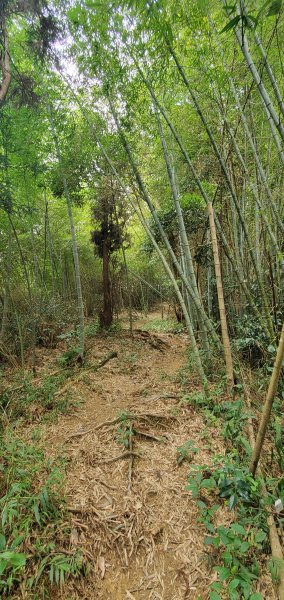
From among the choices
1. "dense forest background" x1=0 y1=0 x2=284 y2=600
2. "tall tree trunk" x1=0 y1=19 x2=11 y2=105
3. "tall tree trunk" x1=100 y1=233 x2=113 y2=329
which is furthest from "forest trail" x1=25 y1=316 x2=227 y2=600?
A: "tall tree trunk" x1=0 y1=19 x2=11 y2=105


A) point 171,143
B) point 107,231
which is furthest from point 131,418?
point 107,231

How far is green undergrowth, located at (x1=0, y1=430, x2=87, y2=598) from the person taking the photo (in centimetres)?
126

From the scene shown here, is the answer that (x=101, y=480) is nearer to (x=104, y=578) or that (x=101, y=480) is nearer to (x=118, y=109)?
(x=104, y=578)

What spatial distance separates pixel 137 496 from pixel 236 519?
26.3 inches

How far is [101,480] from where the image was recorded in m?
1.91

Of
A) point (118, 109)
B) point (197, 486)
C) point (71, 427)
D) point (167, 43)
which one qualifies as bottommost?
point (71, 427)

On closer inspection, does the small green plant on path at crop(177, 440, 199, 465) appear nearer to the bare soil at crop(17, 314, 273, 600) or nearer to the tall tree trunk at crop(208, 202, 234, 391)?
the bare soil at crop(17, 314, 273, 600)

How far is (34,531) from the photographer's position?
1.46 metres

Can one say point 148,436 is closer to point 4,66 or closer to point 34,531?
point 34,531

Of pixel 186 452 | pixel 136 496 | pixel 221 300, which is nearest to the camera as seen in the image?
pixel 136 496

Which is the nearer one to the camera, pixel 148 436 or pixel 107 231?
pixel 148 436

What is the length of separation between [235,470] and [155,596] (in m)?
0.75

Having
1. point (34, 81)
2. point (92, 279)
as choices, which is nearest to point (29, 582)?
point (34, 81)

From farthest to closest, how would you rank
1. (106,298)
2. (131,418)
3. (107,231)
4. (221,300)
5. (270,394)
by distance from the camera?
(106,298)
(107,231)
(131,418)
(221,300)
(270,394)
